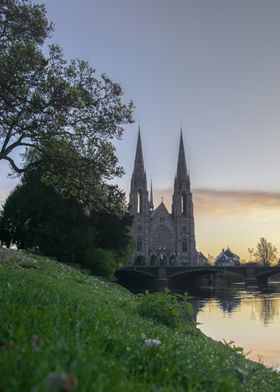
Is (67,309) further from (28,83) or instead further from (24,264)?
(28,83)

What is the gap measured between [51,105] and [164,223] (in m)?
149

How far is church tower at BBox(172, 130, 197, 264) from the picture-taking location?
164375mm

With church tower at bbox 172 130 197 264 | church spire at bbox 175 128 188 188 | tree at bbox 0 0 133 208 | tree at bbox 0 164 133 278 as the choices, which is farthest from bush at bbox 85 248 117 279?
church tower at bbox 172 130 197 264

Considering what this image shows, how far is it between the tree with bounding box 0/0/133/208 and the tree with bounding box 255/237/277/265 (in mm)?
153178

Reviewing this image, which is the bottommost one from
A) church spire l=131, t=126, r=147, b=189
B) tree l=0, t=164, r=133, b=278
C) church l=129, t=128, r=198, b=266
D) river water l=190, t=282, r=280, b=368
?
river water l=190, t=282, r=280, b=368

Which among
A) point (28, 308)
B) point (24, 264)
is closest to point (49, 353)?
point (28, 308)

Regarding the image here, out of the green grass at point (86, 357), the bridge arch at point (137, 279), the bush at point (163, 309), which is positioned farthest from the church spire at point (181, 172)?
the green grass at point (86, 357)

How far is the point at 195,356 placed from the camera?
244 inches

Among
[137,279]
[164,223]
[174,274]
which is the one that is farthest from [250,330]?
[164,223]

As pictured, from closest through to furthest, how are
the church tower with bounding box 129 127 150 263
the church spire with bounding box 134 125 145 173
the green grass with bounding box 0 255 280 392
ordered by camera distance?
the green grass with bounding box 0 255 280 392 < the church tower with bounding box 129 127 150 263 < the church spire with bounding box 134 125 145 173

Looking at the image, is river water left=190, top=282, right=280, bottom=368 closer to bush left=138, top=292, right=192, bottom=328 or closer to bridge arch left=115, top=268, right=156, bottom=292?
bush left=138, top=292, right=192, bottom=328

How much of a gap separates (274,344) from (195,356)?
1892cm

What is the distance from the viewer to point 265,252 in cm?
17100

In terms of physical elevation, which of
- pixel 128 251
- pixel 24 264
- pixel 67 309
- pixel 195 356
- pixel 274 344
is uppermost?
pixel 128 251
